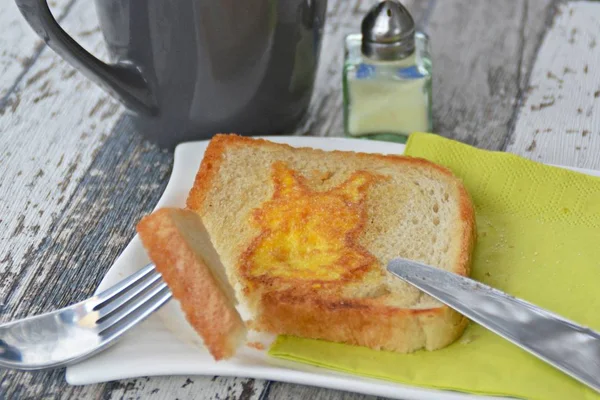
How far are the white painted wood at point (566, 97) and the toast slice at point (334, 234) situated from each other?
0.47 m

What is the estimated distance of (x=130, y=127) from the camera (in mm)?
2084

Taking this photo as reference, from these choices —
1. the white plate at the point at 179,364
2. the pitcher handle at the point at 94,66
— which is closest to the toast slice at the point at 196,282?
the white plate at the point at 179,364

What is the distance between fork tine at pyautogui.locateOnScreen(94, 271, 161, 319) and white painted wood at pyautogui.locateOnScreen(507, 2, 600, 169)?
1.00m

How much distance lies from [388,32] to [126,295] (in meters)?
0.88

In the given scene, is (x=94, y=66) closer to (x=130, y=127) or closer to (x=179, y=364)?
(x=130, y=127)

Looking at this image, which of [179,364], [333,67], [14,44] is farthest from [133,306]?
[14,44]

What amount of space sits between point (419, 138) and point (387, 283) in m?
0.49

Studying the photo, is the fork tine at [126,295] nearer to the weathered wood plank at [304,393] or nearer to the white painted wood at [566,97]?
the weathered wood plank at [304,393]

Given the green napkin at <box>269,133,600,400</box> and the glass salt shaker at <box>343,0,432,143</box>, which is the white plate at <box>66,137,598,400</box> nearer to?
the green napkin at <box>269,133,600,400</box>

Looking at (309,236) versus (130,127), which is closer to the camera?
(309,236)

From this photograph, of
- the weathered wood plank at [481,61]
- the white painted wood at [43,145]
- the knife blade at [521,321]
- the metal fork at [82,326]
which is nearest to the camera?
the knife blade at [521,321]

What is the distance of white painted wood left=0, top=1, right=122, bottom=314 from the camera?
1.75 m

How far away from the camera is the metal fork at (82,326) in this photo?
1.33 metres

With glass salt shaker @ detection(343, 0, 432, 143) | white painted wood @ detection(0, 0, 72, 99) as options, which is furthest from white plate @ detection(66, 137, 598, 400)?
white painted wood @ detection(0, 0, 72, 99)
